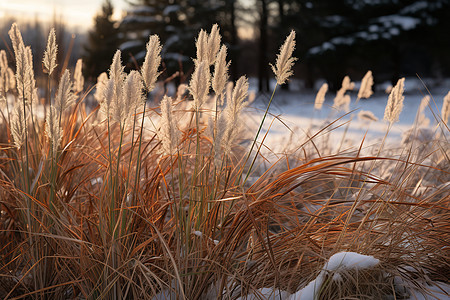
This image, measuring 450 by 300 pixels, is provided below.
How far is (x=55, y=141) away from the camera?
5.39 feet

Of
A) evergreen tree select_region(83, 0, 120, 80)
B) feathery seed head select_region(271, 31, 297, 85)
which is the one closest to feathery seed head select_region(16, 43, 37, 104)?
feathery seed head select_region(271, 31, 297, 85)

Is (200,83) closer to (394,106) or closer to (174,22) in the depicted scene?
(394,106)

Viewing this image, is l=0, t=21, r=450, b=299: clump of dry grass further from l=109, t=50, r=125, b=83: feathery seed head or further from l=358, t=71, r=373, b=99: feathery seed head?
l=358, t=71, r=373, b=99: feathery seed head

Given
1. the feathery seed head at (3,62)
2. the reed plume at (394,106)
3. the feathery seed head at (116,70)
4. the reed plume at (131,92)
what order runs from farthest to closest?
1. the feathery seed head at (3,62)
2. the reed plume at (394,106)
3. the feathery seed head at (116,70)
4. the reed plume at (131,92)

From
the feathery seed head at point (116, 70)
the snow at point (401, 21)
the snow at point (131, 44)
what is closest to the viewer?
the feathery seed head at point (116, 70)

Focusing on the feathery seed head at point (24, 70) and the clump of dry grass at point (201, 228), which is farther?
the feathery seed head at point (24, 70)

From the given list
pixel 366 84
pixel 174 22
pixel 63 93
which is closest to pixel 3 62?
pixel 63 93

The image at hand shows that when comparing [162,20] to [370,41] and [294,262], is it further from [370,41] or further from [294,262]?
[294,262]

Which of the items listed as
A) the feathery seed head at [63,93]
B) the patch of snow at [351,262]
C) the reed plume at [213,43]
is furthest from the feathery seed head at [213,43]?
the patch of snow at [351,262]

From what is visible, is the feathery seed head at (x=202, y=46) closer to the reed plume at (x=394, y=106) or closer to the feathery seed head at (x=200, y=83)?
the feathery seed head at (x=200, y=83)

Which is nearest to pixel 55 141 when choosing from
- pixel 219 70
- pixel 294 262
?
pixel 219 70

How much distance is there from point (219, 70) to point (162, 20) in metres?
20.8

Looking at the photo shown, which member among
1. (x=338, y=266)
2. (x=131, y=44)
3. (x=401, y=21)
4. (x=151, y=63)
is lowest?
(x=338, y=266)

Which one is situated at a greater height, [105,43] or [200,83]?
[105,43]
